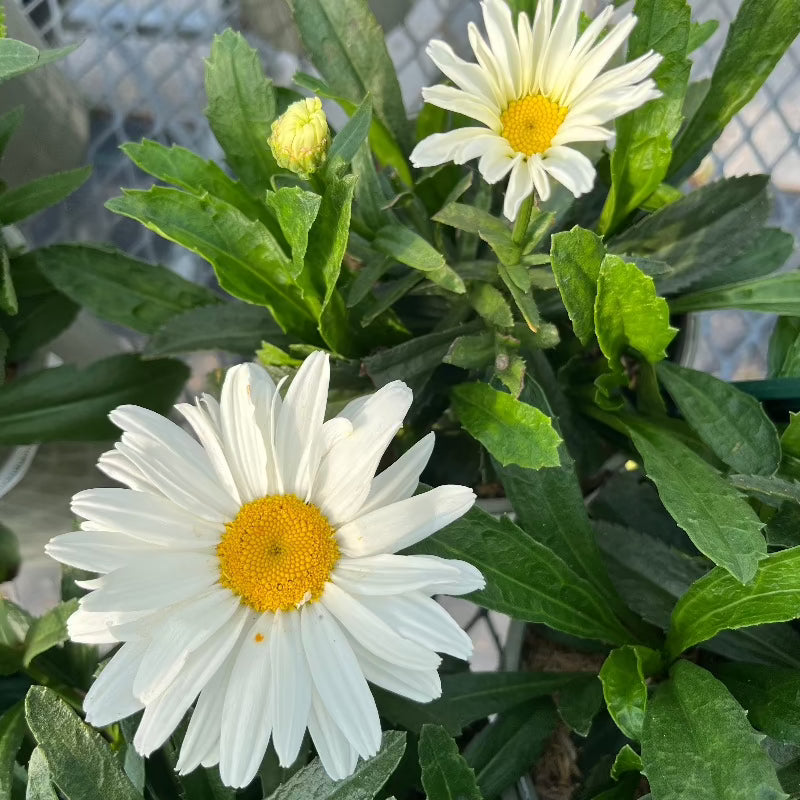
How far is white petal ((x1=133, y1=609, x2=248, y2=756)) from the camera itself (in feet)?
1.28

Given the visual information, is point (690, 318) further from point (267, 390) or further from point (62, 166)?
point (62, 166)

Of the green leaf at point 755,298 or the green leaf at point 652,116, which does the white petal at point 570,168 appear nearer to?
the green leaf at point 652,116

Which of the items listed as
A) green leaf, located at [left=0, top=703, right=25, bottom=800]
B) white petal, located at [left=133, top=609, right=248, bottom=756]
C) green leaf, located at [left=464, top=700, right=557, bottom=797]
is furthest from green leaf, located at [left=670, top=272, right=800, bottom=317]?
green leaf, located at [left=0, top=703, right=25, bottom=800]

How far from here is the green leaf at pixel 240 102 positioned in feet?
1.72

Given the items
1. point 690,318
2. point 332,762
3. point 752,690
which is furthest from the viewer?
point 690,318

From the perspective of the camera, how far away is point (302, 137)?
0.42 meters

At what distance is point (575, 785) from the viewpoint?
1.86 ft

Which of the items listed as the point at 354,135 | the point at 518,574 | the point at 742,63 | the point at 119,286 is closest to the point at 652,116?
the point at 742,63

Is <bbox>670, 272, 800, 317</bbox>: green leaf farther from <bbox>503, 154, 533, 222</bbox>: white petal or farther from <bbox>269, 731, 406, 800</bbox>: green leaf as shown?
<bbox>269, 731, 406, 800</bbox>: green leaf

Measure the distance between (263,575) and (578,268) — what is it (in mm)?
240

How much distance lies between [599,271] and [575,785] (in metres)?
0.36

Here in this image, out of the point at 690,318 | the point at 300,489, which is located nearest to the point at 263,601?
the point at 300,489

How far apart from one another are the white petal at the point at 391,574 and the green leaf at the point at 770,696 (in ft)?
0.77

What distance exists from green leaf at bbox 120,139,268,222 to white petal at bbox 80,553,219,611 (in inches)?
9.0
